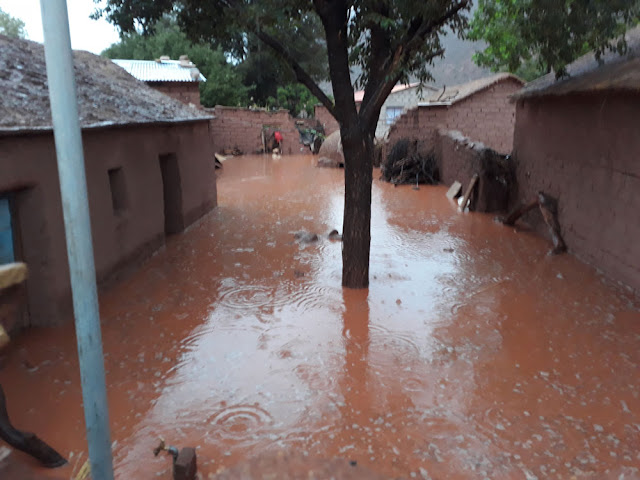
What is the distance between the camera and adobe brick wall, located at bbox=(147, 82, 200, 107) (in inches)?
894

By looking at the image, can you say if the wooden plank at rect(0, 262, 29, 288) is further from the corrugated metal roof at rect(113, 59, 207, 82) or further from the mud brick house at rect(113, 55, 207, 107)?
the corrugated metal roof at rect(113, 59, 207, 82)

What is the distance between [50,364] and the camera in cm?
537

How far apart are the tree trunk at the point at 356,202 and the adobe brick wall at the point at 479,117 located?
12.4 metres

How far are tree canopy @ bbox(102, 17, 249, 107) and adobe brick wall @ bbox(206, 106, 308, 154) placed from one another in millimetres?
3771

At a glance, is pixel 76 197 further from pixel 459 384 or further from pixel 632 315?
pixel 632 315

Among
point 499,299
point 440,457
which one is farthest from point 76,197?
point 499,299

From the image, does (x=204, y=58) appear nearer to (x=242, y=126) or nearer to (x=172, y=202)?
(x=242, y=126)

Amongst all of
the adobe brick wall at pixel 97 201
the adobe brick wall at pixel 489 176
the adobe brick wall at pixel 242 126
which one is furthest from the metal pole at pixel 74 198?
the adobe brick wall at pixel 242 126

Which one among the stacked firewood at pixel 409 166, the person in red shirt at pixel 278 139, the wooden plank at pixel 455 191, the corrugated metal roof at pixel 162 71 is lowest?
the wooden plank at pixel 455 191

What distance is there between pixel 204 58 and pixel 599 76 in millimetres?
26718

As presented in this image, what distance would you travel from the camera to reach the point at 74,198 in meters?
2.27

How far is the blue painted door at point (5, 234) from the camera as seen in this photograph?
5.61 m

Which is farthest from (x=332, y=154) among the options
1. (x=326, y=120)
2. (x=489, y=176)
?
(x=489, y=176)

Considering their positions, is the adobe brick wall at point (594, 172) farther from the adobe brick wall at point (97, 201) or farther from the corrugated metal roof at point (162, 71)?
the corrugated metal roof at point (162, 71)
